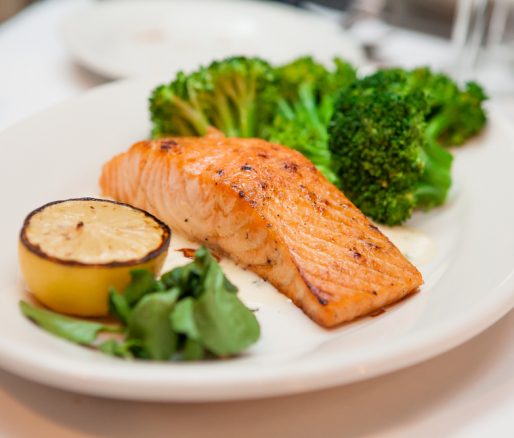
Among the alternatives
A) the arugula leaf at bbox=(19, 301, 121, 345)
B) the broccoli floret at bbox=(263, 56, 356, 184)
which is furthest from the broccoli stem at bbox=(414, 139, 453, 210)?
the arugula leaf at bbox=(19, 301, 121, 345)

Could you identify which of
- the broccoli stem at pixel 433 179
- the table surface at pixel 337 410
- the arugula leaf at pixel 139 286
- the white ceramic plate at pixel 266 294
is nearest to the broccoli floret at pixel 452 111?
the white ceramic plate at pixel 266 294

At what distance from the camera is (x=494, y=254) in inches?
95.1

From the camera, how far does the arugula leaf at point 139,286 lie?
75.5 inches

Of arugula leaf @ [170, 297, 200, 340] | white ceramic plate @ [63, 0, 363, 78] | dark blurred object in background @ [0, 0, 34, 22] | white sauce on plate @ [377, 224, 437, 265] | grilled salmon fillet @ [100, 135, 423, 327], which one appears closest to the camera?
arugula leaf @ [170, 297, 200, 340]

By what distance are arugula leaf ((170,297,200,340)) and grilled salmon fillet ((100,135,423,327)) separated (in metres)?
0.47

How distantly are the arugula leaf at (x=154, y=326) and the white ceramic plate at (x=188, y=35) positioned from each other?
2492 mm

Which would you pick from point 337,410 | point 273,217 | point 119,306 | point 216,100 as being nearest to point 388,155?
point 273,217

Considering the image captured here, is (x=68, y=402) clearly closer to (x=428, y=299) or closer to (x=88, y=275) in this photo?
(x=88, y=275)

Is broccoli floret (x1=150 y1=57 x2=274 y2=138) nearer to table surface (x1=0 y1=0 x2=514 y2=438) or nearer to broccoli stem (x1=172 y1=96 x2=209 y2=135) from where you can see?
broccoli stem (x1=172 y1=96 x2=209 y2=135)

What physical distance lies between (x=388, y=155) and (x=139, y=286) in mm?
1392

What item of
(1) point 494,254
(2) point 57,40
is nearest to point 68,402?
(1) point 494,254

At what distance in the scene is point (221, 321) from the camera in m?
1.84

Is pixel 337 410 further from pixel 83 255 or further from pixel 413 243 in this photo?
pixel 413 243

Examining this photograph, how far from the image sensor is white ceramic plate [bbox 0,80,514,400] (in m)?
1.66
